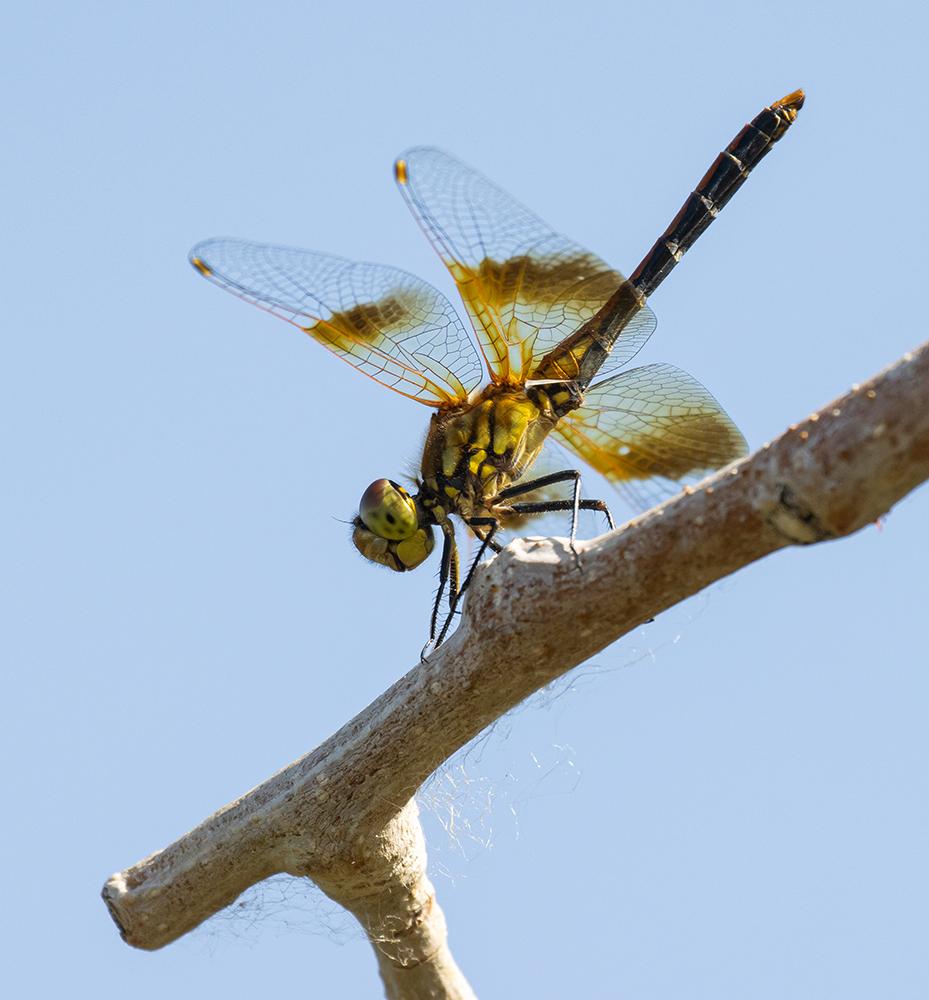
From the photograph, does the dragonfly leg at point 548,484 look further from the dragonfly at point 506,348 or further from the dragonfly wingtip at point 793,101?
the dragonfly wingtip at point 793,101

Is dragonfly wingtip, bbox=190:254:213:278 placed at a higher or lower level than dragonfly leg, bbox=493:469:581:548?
higher

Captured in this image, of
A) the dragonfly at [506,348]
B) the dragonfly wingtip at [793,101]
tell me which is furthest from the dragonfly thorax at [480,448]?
the dragonfly wingtip at [793,101]

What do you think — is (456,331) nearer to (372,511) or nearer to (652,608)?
(372,511)

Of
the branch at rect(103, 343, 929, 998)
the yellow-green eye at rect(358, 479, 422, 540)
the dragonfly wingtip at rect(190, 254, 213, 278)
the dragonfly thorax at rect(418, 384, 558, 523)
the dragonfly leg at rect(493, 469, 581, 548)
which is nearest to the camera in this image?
the branch at rect(103, 343, 929, 998)

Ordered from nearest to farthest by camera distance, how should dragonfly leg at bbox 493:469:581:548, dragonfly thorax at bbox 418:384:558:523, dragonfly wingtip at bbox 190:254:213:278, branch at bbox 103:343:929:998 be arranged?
branch at bbox 103:343:929:998
dragonfly leg at bbox 493:469:581:548
dragonfly thorax at bbox 418:384:558:523
dragonfly wingtip at bbox 190:254:213:278

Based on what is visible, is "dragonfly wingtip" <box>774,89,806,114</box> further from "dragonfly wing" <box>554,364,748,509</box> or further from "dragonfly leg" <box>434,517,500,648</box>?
"dragonfly leg" <box>434,517,500,648</box>

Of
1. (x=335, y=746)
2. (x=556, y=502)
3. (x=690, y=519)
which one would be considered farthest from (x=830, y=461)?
(x=556, y=502)

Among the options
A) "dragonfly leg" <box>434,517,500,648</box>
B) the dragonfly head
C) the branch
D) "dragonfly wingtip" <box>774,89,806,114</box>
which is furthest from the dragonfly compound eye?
"dragonfly wingtip" <box>774,89,806,114</box>
